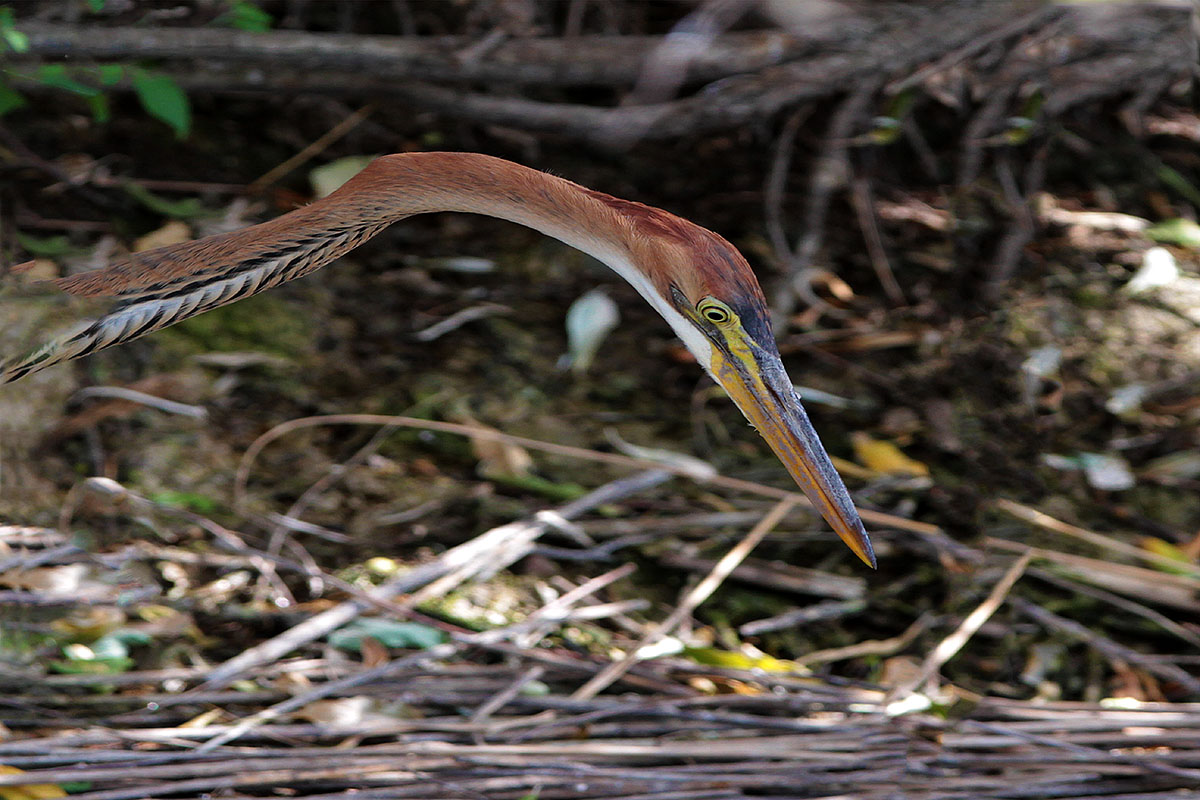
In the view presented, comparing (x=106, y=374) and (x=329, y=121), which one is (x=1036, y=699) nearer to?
(x=106, y=374)

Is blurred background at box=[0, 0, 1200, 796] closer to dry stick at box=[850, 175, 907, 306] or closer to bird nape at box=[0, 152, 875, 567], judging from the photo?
dry stick at box=[850, 175, 907, 306]

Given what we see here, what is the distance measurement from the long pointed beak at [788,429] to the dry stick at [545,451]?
3.50 feet

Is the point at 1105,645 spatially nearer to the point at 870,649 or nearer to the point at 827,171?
the point at 870,649

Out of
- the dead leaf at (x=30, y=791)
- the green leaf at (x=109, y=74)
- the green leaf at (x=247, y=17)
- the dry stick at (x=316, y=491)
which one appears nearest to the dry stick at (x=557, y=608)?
the dry stick at (x=316, y=491)

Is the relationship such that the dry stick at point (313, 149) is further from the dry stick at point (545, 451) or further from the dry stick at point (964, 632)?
the dry stick at point (964, 632)

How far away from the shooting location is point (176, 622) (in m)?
2.21

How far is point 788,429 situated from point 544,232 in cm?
48

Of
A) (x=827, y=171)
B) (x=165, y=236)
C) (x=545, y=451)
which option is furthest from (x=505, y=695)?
(x=827, y=171)

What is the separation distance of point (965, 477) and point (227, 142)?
2.54 meters

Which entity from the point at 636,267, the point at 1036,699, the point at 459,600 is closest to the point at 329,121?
the point at 459,600

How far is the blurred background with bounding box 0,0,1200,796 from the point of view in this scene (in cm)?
241

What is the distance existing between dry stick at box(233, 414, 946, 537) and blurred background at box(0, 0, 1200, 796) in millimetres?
23

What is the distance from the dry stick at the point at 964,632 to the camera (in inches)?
87.9

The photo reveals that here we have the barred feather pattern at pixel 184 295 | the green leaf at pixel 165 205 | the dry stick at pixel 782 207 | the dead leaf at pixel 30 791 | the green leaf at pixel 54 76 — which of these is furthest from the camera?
the dry stick at pixel 782 207
